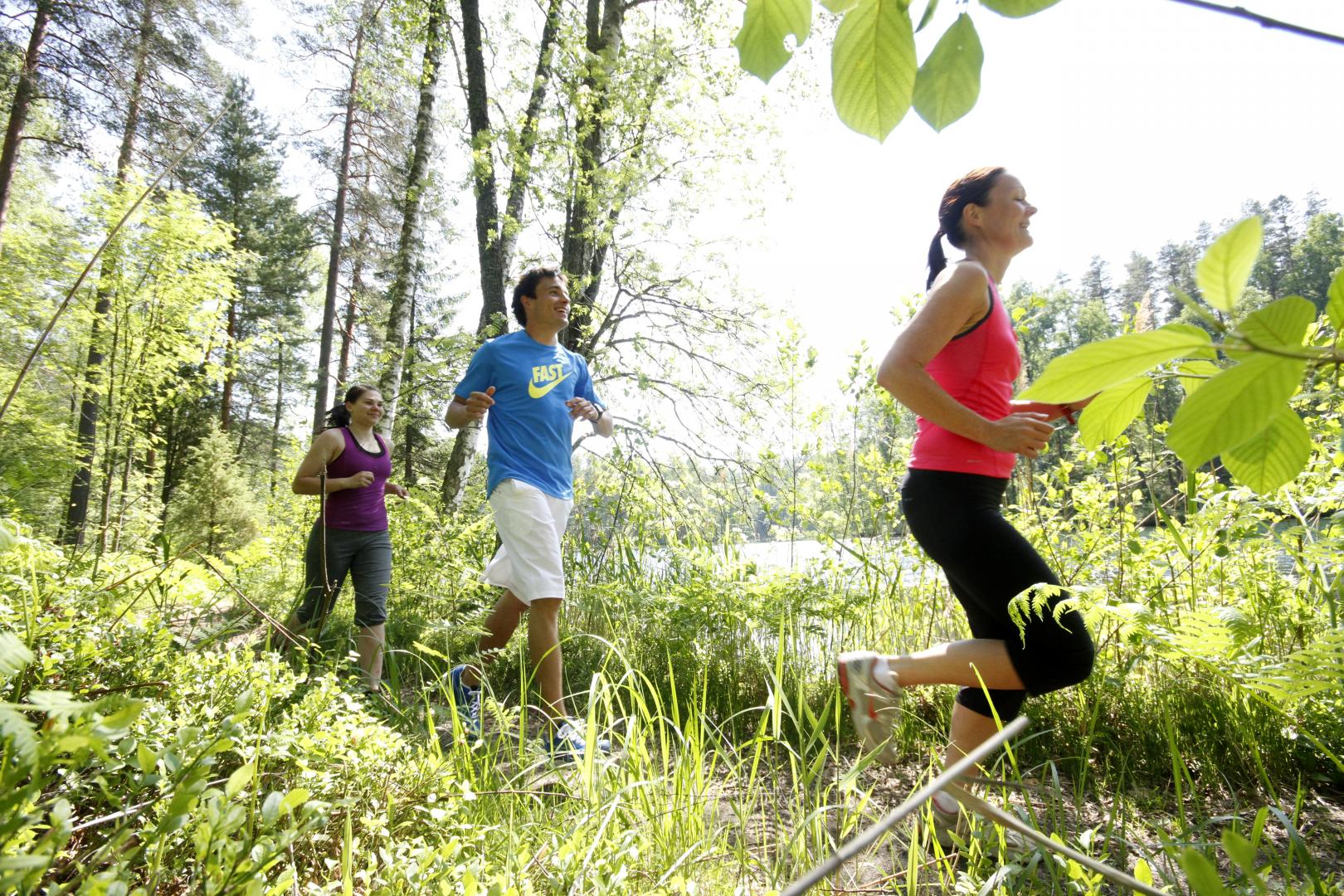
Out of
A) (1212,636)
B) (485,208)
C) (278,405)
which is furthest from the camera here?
(278,405)

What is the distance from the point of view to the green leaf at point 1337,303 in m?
0.38

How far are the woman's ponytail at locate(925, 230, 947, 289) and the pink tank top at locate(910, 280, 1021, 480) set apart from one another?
0.46 meters

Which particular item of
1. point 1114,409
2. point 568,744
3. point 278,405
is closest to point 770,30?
point 1114,409

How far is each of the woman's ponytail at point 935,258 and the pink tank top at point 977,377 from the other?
46 centimetres

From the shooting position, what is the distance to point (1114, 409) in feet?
1.66

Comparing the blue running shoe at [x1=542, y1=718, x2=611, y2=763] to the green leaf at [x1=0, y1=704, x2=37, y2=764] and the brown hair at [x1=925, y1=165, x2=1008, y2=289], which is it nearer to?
the green leaf at [x1=0, y1=704, x2=37, y2=764]

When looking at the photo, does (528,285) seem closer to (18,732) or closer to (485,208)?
(18,732)

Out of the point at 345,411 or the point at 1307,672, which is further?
the point at 345,411

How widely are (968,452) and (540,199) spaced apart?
4.78 meters

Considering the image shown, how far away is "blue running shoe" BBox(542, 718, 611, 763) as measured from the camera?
6.28ft

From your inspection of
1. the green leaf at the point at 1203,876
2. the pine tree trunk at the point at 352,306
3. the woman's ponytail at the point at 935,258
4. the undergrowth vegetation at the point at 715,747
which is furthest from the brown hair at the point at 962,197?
the pine tree trunk at the point at 352,306

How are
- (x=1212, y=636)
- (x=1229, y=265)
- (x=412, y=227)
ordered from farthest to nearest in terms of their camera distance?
(x=412, y=227), (x=1212, y=636), (x=1229, y=265)

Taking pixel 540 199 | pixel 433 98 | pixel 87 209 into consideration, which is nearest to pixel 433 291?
pixel 87 209

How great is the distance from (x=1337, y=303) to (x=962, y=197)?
199 cm
